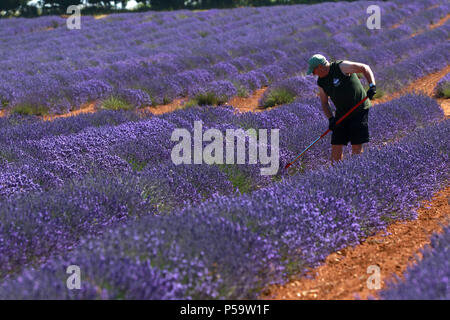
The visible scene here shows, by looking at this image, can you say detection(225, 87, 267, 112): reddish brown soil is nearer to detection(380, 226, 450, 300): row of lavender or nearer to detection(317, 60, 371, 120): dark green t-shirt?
detection(317, 60, 371, 120): dark green t-shirt

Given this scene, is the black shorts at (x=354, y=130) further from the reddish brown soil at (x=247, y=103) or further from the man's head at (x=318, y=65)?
the reddish brown soil at (x=247, y=103)

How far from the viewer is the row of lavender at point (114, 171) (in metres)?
2.78

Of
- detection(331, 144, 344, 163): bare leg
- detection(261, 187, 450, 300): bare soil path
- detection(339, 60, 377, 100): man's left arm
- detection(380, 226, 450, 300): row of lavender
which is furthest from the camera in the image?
detection(331, 144, 344, 163): bare leg

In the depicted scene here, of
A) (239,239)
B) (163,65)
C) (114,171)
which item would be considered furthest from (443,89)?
(239,239)

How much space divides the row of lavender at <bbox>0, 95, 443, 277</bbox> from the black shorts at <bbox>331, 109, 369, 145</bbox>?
44 centimetres

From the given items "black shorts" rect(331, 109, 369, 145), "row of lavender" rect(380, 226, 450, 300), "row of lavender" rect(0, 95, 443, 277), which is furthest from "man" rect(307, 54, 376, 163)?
"row of lavender" rect(380, 226, 450, 300)

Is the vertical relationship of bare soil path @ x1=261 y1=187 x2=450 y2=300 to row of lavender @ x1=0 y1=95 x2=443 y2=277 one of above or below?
below

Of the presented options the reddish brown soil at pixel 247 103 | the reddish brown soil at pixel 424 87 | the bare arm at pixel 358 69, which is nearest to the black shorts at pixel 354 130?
the bare arm at pixel 358 69

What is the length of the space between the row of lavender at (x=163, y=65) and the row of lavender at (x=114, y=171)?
8.48ft

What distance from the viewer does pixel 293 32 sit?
15.7 m

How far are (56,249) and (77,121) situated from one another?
3457 mm

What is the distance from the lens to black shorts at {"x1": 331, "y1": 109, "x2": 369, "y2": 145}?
4262 mm

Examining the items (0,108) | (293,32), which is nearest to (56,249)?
(0,108)

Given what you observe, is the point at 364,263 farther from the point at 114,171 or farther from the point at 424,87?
the point at 424,87
